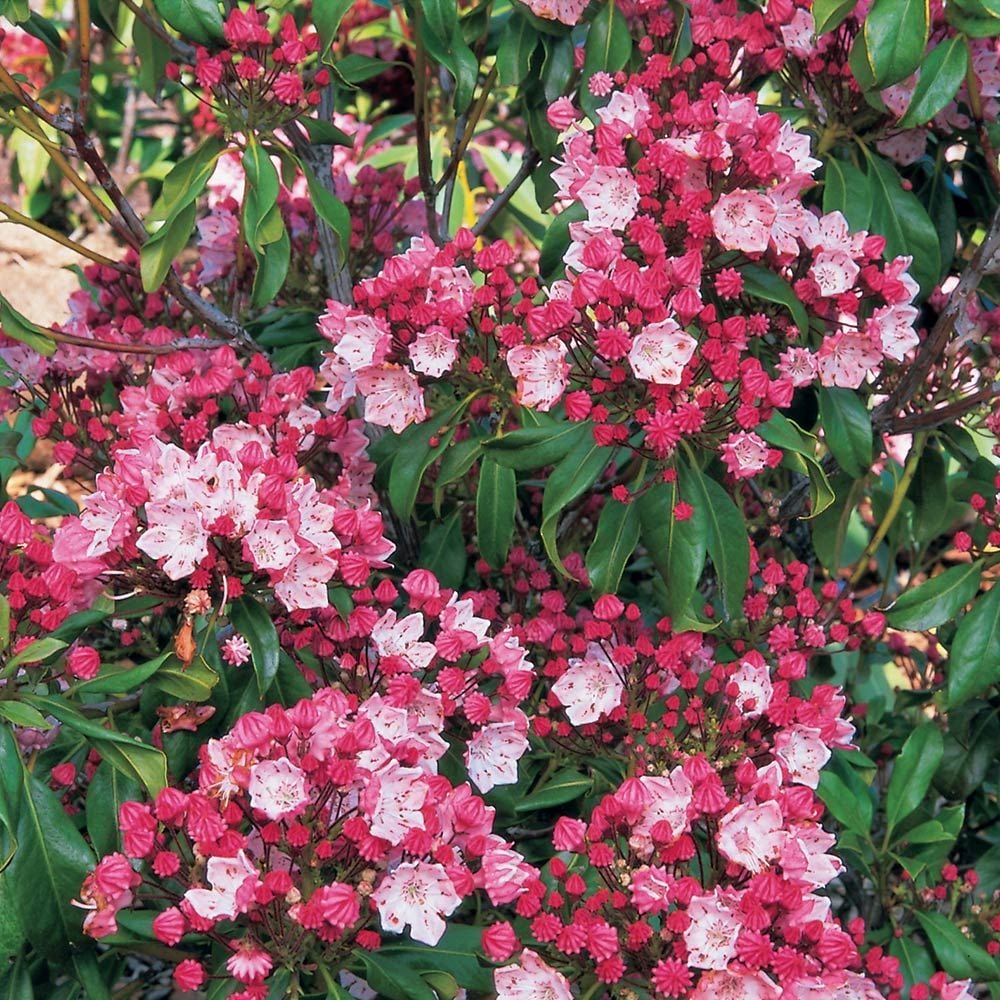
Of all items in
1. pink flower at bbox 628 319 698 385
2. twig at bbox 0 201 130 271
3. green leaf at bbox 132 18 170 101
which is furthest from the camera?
green leaf at bbox 132 18 170 101

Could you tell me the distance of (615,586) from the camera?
1.84 m

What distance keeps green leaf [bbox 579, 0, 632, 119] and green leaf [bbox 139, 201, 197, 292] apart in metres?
0.63

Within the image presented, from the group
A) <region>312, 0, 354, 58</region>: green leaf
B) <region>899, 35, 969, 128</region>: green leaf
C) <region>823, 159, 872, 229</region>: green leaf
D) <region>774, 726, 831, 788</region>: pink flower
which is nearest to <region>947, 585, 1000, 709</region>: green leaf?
<region>774, 726, 831, 788</region>: pink flower

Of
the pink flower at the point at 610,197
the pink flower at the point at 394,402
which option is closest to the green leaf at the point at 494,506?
the pink flower at the point at 394,402

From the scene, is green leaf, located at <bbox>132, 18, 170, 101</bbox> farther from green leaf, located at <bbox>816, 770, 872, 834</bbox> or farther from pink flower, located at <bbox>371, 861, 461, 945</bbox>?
green leaf, located at <bbox>816, 770, 872, 834</bbox>

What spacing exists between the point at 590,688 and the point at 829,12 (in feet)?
3.16

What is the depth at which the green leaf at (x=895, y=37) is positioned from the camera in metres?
1.79

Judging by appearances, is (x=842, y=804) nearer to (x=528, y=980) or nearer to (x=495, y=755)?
(x=495, y=755)

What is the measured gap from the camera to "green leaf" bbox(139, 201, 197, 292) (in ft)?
6.27

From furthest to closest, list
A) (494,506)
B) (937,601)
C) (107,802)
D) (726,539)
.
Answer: (937,601) → (494,506) → (726,539) → (107,802)

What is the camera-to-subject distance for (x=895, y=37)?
1795 millimetres

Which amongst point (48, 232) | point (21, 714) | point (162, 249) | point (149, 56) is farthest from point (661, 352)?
point (149, 56)

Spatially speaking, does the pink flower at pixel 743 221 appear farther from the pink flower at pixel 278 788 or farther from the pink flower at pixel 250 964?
the pink flower at pixel 250 964

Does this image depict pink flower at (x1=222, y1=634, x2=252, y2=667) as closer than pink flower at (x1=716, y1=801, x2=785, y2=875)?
No
